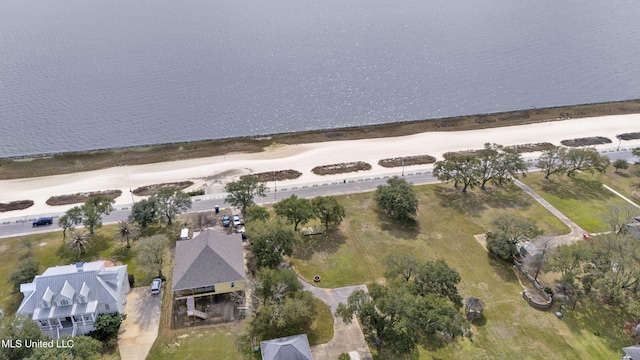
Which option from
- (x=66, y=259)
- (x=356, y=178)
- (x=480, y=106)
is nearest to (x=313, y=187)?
(x=356, y=178)

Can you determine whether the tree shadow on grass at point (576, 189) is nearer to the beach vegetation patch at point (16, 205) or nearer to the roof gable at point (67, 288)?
the roof gable at point (67, 288)

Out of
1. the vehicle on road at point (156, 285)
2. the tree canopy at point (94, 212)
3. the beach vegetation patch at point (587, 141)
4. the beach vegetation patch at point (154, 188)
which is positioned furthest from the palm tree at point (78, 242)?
the beach vegetation patch at point (587, 141)

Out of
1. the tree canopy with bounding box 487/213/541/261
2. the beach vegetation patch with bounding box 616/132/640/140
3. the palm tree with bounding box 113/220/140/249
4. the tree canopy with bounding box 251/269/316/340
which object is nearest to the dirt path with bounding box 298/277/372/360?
the tree canopy with bounding box 251/269/316/340

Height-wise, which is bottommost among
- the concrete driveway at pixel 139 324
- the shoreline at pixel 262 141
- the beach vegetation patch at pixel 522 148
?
the concrete driveway at pixel 139 324

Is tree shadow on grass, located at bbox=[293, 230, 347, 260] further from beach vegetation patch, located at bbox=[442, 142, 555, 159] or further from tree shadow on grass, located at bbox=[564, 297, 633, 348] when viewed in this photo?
beach vegetation patch, located at bbox=[442, 142, 555, 159]

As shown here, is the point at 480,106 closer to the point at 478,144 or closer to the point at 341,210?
the point at 478,144
